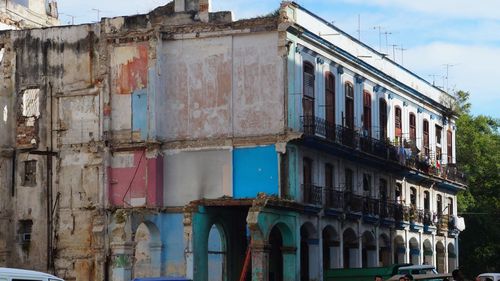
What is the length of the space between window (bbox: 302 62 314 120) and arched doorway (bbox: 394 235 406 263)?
11.5m

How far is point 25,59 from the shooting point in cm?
4584

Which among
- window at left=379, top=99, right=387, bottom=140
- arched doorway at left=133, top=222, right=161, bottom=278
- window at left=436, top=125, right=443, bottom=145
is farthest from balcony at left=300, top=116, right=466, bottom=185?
arched doorway at left=133, top=222, right=161, bottom=278

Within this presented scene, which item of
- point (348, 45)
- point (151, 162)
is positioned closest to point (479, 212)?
point (348, 45)

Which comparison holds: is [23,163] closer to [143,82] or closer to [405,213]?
[143,82]

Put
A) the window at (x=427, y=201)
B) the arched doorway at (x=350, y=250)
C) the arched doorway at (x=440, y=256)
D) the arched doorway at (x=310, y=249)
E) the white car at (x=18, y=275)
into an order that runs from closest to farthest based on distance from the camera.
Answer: the white car at (x=18, y=275) → the arched doorway at (x=310, y=249) → the arched doorway at (x=350, y=250) → the window at (x=427, y=201) → the arched doorway at (x=440, y=256)

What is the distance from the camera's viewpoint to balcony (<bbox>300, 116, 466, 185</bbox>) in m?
43.5

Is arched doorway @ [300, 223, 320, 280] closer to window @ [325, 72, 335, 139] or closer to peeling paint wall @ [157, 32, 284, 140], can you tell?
window @ [325, 72, 335, 139]

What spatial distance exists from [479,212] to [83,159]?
27.9 meters

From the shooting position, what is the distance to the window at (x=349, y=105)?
1868 inches

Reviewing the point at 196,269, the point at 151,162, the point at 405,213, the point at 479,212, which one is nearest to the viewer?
the point at 196,269

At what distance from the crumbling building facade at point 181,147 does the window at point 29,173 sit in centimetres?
5

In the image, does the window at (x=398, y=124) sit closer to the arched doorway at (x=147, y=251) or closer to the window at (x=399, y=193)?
the window at (x=399, y=193)

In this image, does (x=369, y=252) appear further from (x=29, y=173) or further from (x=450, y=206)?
(x=29, y=173)

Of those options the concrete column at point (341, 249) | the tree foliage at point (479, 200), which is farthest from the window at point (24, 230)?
the tree foliage at point (479, 200)
